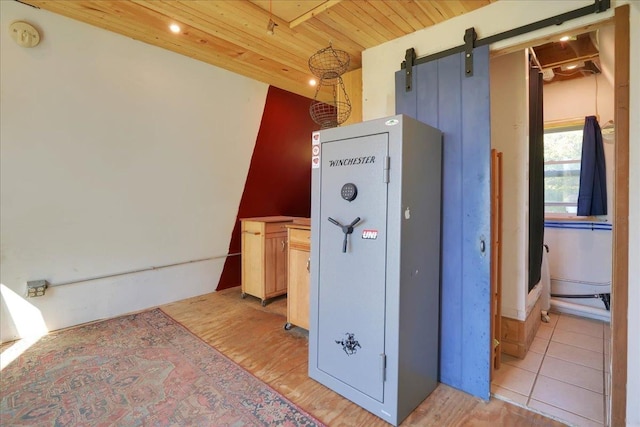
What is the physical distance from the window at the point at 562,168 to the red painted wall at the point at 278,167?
122 inches

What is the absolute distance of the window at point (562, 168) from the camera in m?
3.47

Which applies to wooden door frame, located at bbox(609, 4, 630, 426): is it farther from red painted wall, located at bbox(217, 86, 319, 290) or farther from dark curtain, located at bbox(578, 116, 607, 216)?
red painted wall, located at bbox(217, 86, 319, 290)

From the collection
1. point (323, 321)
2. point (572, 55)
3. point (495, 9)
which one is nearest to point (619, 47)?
point (495, 9)

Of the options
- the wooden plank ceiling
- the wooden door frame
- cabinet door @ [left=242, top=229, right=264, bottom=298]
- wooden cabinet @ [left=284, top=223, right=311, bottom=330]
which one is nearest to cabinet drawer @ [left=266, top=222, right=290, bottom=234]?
cabinet door @ [left=242, top=229, right=264, bottom=298]

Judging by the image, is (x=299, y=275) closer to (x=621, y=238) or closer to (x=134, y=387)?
(x=134, y=387)

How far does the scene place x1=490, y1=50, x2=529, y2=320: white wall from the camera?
7.66 ft

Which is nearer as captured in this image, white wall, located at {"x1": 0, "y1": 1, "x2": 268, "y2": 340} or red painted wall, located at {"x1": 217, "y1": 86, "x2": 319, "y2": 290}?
white wall, located at {"x1": 0, "y1": 1, "x2": 268, "y2": 340}

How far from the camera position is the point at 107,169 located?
9.53 ft

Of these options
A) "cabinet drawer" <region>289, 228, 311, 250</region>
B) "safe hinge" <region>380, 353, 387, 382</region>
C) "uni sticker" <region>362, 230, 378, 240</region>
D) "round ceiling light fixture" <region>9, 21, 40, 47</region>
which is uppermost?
"round ceiling light fixture" <region>9, 21, 40, 47</region>

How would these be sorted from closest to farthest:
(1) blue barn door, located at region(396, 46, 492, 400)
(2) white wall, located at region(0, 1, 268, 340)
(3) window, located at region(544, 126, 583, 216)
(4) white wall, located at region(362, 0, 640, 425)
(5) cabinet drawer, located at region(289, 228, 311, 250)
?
(4) white wall, located at region(362, 0, 640, 425)
(1) blue barn door, located at region(396, 46, 492, 400)
(2) white wall, located at region(0, 1, 268, 340)
(5) cabinet drawer, located at region(289, 228, 311, 250)
(3) window, located at region(544, 126, 583, 216)

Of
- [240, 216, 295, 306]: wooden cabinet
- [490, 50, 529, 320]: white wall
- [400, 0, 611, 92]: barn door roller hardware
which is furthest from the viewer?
[240, 216, 295, 306]: wooden cabinet

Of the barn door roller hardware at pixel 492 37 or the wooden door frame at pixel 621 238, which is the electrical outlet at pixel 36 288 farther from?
the wooden door frame at pixel 621 238

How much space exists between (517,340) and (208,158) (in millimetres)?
3462

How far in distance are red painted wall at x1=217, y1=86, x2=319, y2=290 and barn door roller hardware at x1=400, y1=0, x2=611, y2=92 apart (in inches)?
92.3
